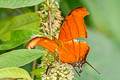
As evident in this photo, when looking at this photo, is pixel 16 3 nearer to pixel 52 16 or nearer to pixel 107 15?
pixel 52 16

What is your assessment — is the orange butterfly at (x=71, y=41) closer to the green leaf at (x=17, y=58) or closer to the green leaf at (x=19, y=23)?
the green leaf at (x=17, y=58)

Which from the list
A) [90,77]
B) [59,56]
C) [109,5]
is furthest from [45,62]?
[109,5]

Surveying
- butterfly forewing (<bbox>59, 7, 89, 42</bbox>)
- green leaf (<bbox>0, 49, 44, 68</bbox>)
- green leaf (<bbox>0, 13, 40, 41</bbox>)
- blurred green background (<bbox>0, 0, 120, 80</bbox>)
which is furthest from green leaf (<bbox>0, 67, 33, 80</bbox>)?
green leaf (<bbox>0, 13, 40, 41</bbox>)

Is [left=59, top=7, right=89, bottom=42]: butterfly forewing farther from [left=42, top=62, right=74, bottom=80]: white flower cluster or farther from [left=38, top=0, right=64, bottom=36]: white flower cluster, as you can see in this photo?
[left=38, top=0, right=64, bottom=36]: white flower cluster

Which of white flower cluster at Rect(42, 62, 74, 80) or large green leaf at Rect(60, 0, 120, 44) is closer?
large green leaf at Rect(60, 0, 120, 44)

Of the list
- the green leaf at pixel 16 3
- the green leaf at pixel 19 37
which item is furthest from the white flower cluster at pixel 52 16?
the green leaf at pixel 16 3

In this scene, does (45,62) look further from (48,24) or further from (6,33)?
(6,33)

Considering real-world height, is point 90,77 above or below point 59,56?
below
